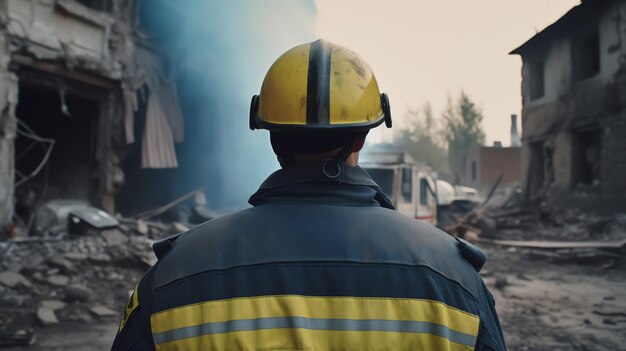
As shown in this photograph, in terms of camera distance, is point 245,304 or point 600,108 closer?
point 245,304

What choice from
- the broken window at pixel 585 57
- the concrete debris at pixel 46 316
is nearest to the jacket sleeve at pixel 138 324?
the concrete debris at pixel 46 316

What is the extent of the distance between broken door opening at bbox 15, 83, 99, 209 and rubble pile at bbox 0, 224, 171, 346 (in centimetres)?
234

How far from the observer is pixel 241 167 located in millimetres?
15820

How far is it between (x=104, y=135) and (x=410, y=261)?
34.6ft

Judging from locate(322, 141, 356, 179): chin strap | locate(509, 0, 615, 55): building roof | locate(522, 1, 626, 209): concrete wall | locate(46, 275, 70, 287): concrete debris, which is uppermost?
locate(509, 0, 615, 55): building roof

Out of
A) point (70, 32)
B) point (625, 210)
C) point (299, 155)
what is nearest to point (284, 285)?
point (299, 155)

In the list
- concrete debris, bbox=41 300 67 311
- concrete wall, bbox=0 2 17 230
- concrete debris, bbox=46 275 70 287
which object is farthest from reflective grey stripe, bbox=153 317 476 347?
concrete wall, bbox=0 2 17 230

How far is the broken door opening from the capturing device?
34.1ft

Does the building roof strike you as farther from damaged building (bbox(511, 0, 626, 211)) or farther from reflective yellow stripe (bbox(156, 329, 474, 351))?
reflective yellow stripe (bbox(156, 329, 474, 351))

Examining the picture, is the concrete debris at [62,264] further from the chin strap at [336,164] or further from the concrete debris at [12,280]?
the chin strap at [336,164]

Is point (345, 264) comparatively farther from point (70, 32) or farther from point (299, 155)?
point (70, 32)

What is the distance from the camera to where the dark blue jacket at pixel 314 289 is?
96cm

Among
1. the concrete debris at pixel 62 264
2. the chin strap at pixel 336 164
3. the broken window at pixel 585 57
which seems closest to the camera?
the chin strap at pixel 336 164

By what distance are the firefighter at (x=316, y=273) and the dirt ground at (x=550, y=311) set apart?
3.88 meters
